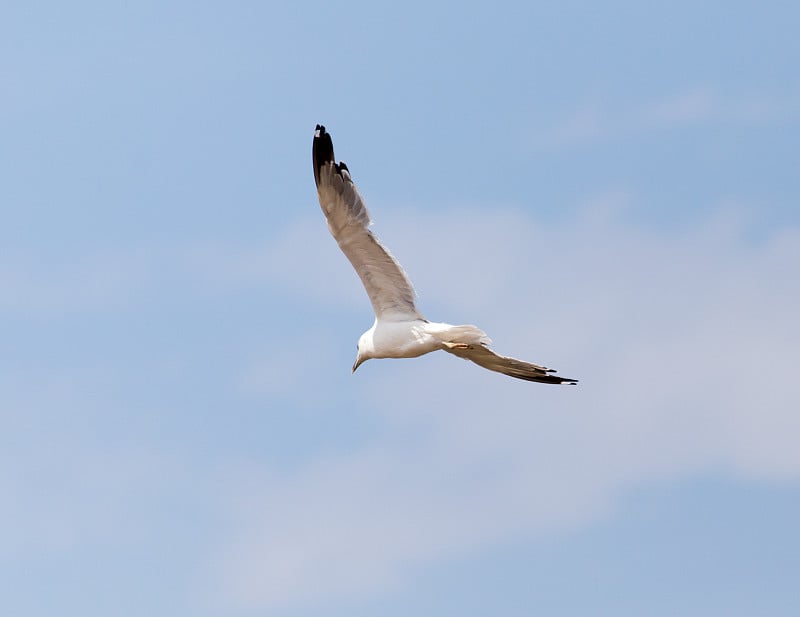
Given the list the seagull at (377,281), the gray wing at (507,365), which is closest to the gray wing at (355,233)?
the seagull at (377,281)

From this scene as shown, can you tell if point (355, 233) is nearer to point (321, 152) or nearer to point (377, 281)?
point (377, 281)

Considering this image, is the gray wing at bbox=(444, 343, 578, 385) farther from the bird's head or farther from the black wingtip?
the black wingtip

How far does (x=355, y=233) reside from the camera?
69.8ft

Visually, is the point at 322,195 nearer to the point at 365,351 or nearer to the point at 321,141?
the point at 321,141

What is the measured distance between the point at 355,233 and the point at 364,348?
166 centimetres

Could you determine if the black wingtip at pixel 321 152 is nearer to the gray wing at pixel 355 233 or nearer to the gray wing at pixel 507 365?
the gray wing at pixel 355 233

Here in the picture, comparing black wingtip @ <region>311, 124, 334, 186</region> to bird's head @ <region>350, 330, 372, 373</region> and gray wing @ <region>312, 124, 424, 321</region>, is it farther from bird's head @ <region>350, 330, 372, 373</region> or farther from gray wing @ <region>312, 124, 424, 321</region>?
bird's head @ <region>350, 330, 372, 373</region>

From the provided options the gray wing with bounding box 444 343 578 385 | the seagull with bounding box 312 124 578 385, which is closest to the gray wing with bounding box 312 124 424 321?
the seagull with bounding box 312 124 578 385

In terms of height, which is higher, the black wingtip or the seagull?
the black wingtip

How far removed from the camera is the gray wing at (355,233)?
21250 millimetres

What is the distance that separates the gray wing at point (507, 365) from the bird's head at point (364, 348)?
0.95 m

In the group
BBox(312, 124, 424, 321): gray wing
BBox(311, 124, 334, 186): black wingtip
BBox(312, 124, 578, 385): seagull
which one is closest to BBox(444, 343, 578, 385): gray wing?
BBox(312, 124, 578, 385): seagull

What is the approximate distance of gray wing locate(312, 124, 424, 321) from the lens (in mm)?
21250

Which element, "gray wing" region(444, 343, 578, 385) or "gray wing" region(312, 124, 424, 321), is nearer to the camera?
"gray wing" region(312, 124, 424, 321)
